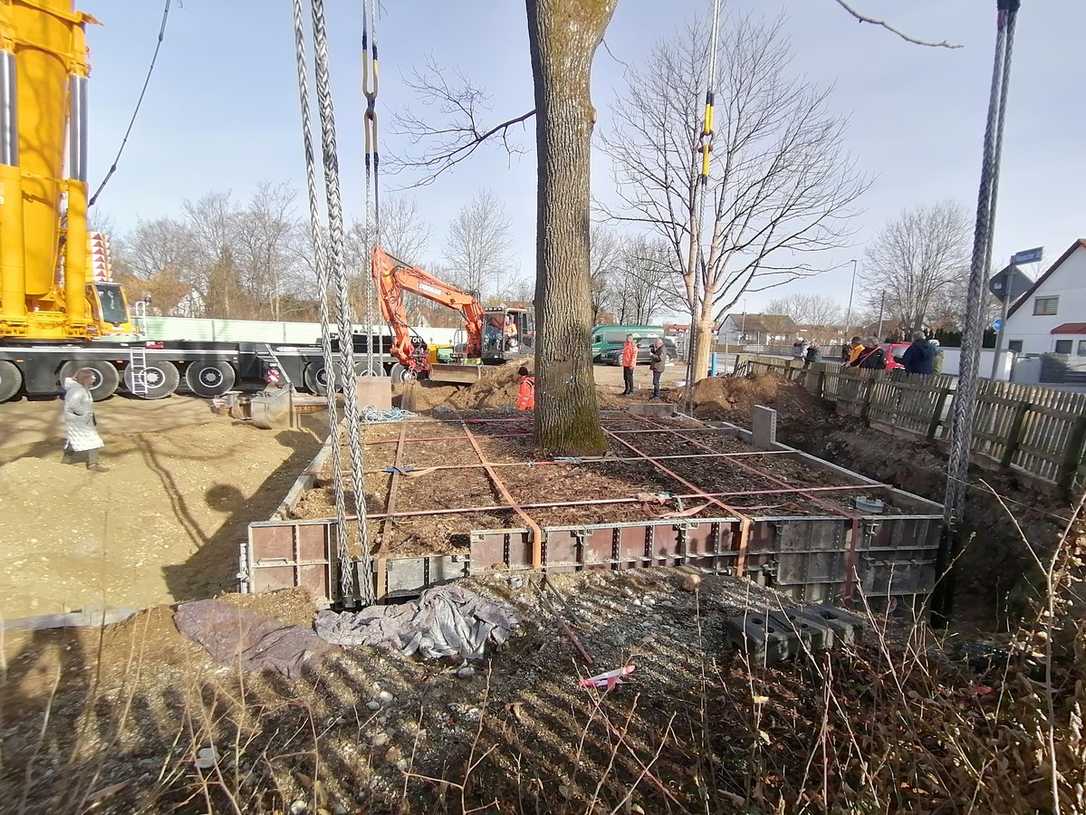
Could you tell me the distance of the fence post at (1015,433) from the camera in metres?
7.28

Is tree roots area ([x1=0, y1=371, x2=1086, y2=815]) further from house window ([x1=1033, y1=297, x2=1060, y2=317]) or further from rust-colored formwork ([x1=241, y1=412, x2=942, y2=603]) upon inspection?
house window ([x1=1033, y1=297, x2=1060, y2=317])

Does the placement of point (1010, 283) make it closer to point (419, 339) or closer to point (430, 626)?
point (430, 626)

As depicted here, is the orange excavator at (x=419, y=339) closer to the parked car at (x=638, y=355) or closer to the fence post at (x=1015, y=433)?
the fence post at (x=1015, y=433)

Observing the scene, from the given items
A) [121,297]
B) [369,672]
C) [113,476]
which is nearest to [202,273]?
[121,297]

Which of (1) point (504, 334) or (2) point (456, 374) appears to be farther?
(1) point (504, 334)

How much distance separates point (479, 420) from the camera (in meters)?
10.0

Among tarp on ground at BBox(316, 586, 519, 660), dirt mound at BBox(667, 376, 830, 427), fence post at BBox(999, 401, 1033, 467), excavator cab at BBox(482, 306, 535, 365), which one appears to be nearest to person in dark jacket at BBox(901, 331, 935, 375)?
dirt mound at BBox(667, 376, 830, 427)

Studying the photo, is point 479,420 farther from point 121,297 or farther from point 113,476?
point 121,297

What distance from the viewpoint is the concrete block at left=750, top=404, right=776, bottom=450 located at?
27.2 ft

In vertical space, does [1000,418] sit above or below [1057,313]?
below

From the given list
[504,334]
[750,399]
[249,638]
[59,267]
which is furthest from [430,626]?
[504,334]

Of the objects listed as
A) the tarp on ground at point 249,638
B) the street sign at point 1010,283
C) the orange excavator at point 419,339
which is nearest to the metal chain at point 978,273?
the street sign at point 1010,283

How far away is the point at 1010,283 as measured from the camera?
6.27 meters

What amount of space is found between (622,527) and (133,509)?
681 centimetres
